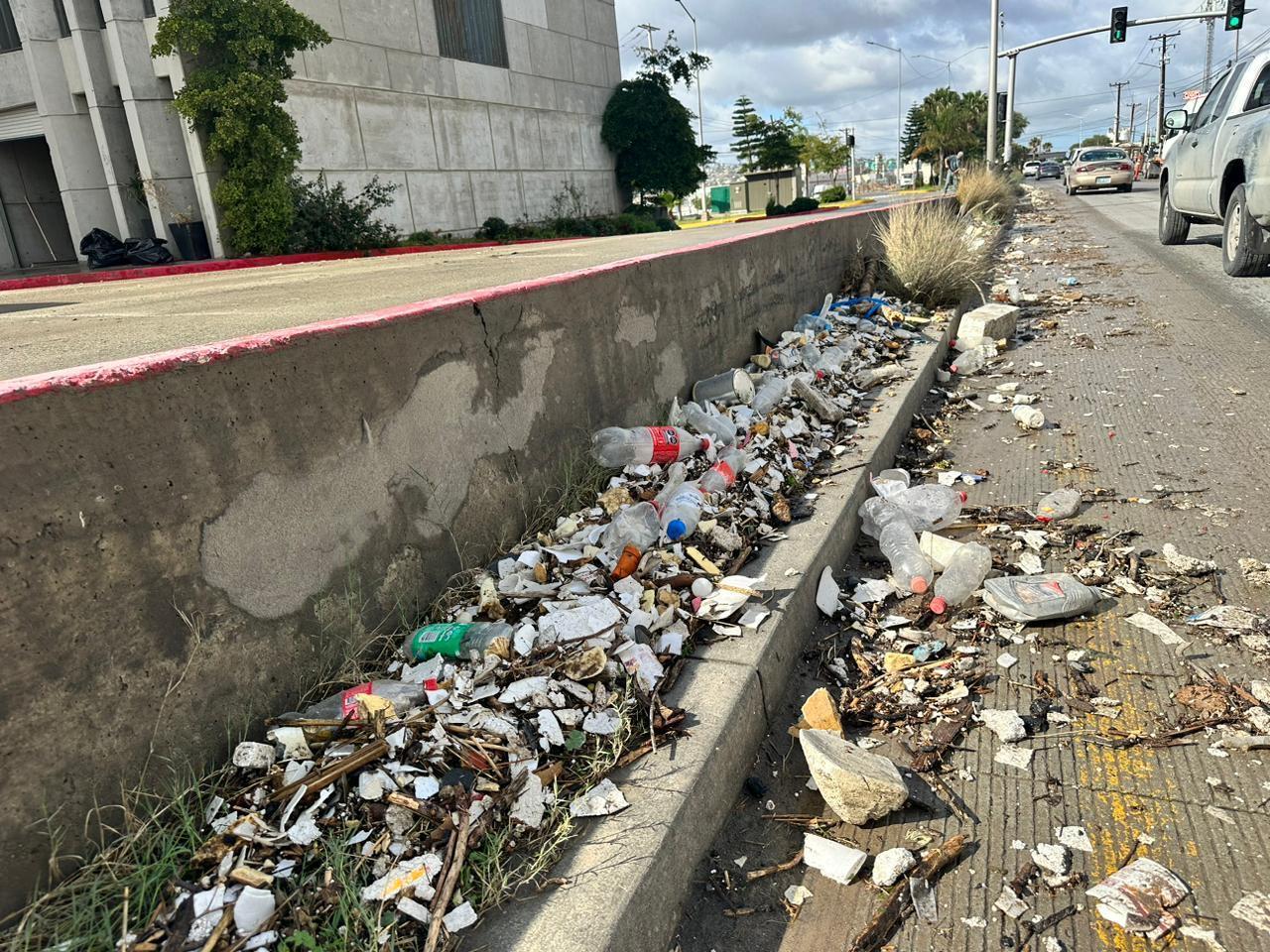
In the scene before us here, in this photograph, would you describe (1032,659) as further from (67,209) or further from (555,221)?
(555,221)

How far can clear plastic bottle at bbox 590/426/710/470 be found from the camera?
4.04 metres

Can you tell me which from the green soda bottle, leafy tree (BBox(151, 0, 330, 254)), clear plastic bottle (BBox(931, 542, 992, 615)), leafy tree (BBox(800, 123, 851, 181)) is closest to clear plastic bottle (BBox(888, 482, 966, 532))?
clear plastic bottle (BBox(931, 542, 992, 615))

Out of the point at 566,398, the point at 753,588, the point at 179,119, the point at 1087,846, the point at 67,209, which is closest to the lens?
the point at 1087,846

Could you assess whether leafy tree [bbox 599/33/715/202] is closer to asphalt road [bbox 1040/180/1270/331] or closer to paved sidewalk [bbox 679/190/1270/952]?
asphalt road [bbox 1040/180/1270/331]

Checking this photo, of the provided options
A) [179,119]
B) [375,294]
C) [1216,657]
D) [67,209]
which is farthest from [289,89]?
[1216,657]

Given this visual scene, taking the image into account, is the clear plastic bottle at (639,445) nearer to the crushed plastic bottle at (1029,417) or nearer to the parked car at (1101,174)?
the crushed plastic bottle at (1029,417)

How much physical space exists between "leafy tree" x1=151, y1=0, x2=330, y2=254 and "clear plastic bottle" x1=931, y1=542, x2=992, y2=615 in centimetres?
1407

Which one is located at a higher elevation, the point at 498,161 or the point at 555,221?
the point at 498,161

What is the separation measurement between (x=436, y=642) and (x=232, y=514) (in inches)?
30.5

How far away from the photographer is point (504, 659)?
2.55 metres

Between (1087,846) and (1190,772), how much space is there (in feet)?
1.56

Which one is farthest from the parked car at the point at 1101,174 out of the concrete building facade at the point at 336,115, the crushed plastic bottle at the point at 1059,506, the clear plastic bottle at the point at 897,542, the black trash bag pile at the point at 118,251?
the clear plastic bottle at the point at 897,542

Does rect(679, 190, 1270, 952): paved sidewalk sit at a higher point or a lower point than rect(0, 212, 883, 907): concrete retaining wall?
lower

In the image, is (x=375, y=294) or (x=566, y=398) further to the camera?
(x=375, y=294)
